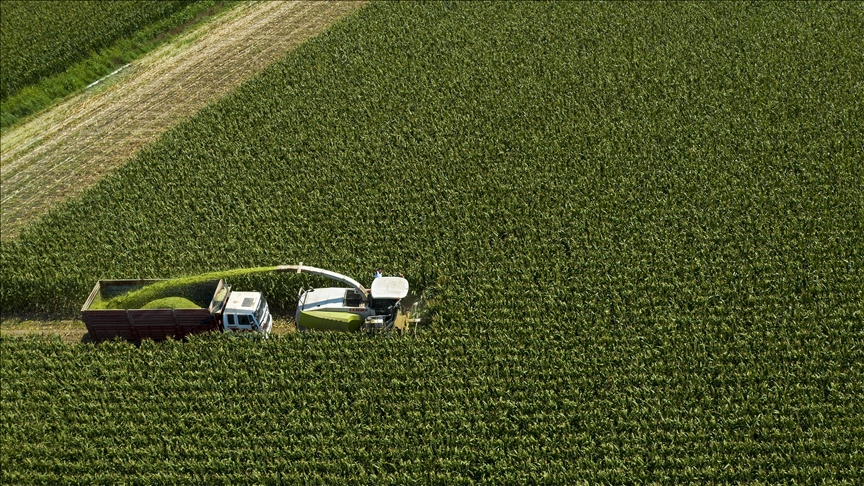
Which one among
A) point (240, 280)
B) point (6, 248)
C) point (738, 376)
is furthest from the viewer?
point (6, 248)

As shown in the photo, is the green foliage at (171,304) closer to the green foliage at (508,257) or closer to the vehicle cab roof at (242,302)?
the vehicle cab roof at (242,302)

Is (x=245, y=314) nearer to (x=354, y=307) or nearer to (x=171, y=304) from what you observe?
(x=171, y=304)

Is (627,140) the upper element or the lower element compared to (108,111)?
lower

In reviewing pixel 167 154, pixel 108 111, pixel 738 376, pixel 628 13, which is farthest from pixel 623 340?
pixel 108 111

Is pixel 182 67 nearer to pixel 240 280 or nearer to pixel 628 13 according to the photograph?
pixel 240 280

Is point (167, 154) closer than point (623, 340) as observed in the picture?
No
